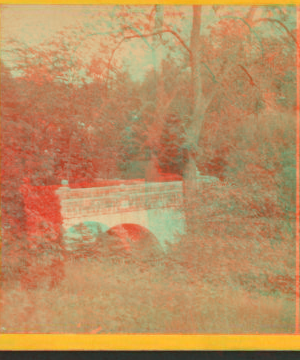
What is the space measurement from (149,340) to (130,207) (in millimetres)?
1135

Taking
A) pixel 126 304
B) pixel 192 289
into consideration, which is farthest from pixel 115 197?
pixel 192 289

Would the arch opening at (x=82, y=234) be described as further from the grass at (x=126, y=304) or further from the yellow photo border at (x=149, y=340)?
the yellow photo border at (x=149, y=340)

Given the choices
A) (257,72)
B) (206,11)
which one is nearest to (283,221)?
(257,72)

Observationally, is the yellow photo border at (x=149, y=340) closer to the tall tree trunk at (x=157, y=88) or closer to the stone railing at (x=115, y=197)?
the tall tree trunk at (x=157, y=88)

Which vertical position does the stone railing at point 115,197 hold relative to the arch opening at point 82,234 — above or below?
above

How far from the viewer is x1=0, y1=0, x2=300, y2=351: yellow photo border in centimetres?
268

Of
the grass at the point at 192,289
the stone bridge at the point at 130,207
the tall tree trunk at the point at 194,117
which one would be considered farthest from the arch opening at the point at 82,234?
the tall tree trunk at the point at 194,117

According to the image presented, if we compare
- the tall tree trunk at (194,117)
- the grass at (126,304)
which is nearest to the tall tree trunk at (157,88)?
the tall tree trunk at (194,117)

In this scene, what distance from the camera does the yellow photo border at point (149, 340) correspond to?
268 cm

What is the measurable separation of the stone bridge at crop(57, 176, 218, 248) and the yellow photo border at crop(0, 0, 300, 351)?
829 mm

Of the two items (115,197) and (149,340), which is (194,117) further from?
(149,340)

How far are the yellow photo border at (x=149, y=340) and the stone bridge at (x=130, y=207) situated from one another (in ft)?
2.72

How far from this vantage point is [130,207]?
2.71 metres

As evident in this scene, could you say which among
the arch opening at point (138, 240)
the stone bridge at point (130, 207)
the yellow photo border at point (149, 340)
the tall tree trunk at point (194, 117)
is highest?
the tall tree trunk at point (194, 117)
